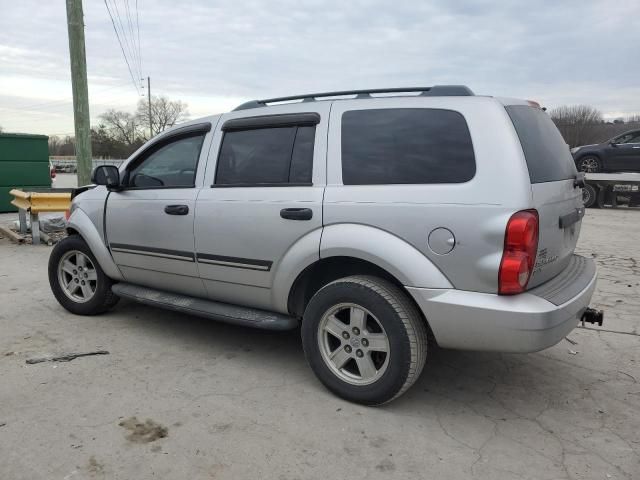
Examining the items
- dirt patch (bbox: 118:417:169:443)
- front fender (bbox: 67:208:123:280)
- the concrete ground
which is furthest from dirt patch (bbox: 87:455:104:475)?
front fender (bbox: 67:208:123:280)

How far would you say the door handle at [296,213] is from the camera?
3213mm

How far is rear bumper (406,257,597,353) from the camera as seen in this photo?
8.59 ft

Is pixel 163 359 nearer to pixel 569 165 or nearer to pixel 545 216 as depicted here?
pixel 545 216

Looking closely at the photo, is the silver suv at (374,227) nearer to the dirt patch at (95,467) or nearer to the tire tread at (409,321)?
the tire tread at (409,321)

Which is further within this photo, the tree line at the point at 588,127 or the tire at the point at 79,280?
the tree line at the point at 588,127

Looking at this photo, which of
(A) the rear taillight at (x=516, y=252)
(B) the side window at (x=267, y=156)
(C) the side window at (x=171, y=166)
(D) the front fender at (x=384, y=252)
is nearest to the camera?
(A) the rear taillight at (x=516, y=252)

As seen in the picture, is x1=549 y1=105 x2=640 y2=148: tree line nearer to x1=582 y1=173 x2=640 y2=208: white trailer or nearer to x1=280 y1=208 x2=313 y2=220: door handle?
x1=582 y1=173 x2=640 y2=208: white trailer

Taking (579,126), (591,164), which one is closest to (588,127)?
(579,126)

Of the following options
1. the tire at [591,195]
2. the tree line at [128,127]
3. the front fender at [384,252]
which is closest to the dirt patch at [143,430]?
the front fender at [384,252]

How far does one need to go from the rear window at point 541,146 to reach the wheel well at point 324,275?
1.02 meters

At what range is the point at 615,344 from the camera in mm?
4191

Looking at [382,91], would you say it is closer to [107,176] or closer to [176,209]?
[176,209]

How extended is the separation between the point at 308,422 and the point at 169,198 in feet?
6.67

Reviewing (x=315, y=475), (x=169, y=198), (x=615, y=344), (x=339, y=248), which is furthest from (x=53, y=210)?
(x=615, y=344)
